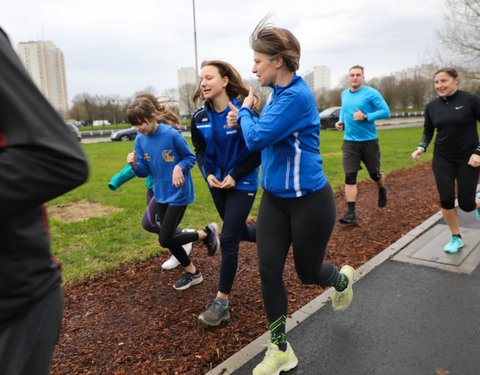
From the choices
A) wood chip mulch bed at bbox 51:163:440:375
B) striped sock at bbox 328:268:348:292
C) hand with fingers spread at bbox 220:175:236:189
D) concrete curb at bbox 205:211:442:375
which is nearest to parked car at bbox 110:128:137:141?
wood chip mulch bed at bbox 51:163:440:375

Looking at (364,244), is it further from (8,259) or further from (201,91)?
(8,259)

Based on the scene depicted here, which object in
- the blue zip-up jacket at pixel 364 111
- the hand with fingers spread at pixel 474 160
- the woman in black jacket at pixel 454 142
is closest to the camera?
the hand with fingers spread at pixel 474 160

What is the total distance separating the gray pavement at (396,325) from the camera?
2828 millimetres

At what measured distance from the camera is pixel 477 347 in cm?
296

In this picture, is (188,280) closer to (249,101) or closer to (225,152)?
(225,152)

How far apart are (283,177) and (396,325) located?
1.80 m

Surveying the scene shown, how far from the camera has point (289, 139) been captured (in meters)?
2.61

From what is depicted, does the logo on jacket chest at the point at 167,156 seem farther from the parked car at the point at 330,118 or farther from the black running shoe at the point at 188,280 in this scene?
the parked car at the point at 330,118

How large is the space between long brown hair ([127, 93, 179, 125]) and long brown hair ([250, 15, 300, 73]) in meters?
1.63

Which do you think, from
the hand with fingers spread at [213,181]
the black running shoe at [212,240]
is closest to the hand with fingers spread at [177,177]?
the hand with fingers spread at [213,181]

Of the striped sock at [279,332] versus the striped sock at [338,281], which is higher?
the striped sock at [338,281]

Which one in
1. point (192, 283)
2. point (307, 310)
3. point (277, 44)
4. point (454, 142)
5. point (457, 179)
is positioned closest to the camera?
point (277, 44)

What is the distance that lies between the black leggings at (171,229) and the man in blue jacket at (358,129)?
326 cm

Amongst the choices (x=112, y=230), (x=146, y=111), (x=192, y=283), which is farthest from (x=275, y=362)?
(x=112, y=230)
